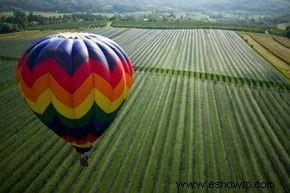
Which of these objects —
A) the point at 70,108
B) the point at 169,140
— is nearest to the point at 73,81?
the point at 70,108

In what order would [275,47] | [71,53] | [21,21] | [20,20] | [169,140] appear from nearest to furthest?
[71,53] < [169,140] < [275,47] < [20,20] < [21,21]

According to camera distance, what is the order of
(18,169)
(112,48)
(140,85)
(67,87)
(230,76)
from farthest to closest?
(230,76) → (140,85) → (18,169) → (112,48) → (67,87)

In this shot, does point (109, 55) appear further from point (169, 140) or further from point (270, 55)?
point (270, 55)

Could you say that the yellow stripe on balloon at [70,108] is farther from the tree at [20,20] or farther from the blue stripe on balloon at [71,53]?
the tree at [20,20]

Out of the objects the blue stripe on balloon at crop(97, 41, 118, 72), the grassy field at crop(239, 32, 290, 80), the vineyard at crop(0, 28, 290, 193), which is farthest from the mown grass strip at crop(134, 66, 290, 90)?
the blue stripe on balloon at crop(97, 41, 118, 72)

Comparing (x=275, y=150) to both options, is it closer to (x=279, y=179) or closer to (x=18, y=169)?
(x=279, y=179)

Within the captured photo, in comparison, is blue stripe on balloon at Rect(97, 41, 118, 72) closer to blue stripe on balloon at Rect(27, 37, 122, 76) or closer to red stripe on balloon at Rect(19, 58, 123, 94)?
blue stripe on balloon at Rect(27, 37, 122, 76)

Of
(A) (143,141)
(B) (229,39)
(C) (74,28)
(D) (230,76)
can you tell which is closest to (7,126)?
(A) (143,141)
